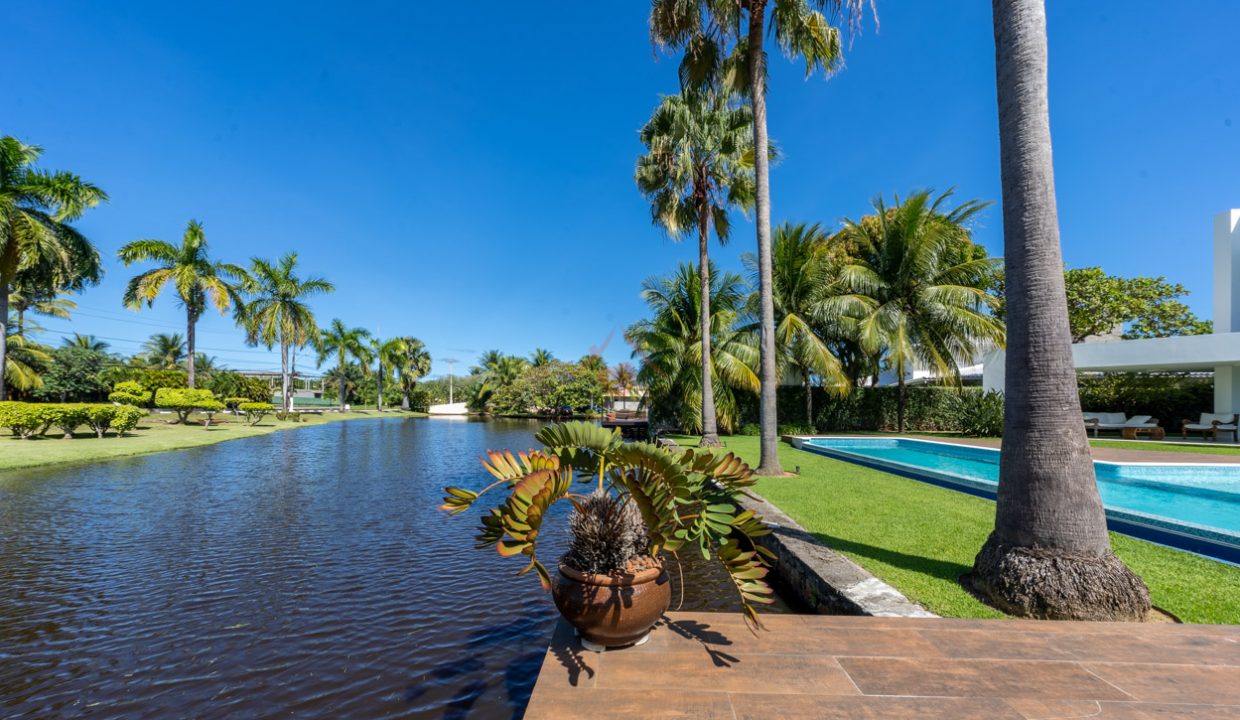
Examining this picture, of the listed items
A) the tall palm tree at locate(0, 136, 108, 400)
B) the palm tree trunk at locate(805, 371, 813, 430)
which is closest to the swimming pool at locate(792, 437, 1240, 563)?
the palm tree trunk at locate(805, 371, 813, 430)

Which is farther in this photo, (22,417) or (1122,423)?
(1122,423)

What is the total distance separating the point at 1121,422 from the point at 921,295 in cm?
896

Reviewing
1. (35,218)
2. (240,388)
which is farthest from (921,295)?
(240,388)

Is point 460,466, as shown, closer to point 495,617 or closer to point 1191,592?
point 495,617

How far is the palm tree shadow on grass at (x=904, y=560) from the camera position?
4.04 metres

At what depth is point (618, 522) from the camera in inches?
109

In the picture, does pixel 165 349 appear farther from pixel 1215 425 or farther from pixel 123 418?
pixel 1215 425

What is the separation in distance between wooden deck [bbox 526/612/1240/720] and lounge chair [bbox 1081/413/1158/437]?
61.5 ft

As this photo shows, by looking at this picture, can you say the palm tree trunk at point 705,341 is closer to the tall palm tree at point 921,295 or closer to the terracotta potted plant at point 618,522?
the tall palm tree at point 921,295

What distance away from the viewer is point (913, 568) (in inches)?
163

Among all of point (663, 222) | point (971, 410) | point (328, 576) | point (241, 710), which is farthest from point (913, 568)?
point (971, 410)

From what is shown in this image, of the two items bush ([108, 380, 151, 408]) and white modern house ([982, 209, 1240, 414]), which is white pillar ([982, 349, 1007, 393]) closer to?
white modern house ([982, 209, 1240, 414])

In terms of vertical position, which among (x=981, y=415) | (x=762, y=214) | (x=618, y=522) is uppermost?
(x=762, y=214)

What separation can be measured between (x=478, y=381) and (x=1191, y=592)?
167 ft
